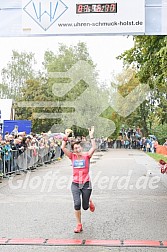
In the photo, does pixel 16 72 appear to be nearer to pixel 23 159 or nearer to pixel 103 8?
pixel 23 159

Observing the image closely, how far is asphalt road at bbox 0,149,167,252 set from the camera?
26.2ft

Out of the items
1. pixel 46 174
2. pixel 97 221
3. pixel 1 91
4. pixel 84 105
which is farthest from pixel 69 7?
pixel 1 91

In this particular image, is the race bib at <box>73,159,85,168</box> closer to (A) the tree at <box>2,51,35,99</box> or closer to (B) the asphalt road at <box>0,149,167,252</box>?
(B) the asphalt road at <box>0,149,167,252</box>

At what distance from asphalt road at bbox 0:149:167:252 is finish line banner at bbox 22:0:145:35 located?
3687mm

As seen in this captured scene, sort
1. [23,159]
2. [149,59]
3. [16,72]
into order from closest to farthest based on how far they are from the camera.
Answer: [149,59] < [23,159] < [16,72]

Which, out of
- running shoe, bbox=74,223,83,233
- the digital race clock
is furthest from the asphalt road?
the digital race clock

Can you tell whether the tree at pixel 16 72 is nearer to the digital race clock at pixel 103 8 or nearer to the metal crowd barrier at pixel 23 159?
the metal crowd barrier at pixel 23 159

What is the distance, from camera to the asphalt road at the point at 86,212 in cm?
800

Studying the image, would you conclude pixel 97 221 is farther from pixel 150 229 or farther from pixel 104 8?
pixel 104 8

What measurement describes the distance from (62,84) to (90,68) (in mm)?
3761

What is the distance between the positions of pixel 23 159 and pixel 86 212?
10.1 metres

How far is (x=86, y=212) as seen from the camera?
412 inches

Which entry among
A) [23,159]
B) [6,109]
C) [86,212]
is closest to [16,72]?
[6,109]

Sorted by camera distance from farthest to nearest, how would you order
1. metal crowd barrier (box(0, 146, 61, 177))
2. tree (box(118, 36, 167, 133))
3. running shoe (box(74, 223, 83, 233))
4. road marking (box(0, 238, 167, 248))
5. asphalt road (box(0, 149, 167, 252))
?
metal crowd barrier (box(0, 146, 61, 177)), tree (box(118, 36, 167, 133)), running shoe (box(74, 223, 83, 233)), asphalt road (box(0, 149, 167, 252)), road marking (box(0, 238, 167, 248))
